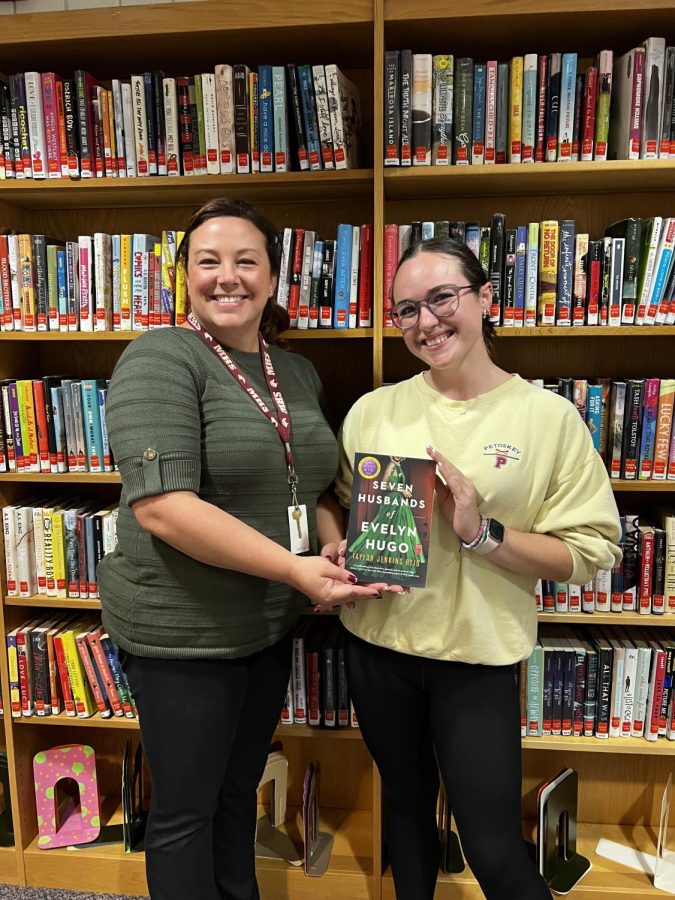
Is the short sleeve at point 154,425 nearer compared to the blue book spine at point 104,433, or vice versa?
the short sleeve at point 154,425

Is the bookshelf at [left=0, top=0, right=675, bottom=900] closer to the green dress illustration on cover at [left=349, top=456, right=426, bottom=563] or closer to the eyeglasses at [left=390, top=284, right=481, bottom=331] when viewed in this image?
the eyeglasses at [left=390, top=284, right=481, bottom=331]

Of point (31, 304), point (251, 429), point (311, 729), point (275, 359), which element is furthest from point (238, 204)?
point (311, 729)

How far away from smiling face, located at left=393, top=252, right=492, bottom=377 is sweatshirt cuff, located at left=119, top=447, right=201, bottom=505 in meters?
0.54

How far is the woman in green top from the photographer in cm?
124

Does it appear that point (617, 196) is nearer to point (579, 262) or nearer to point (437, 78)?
point (579, 262)

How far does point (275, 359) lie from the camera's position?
5.13ft

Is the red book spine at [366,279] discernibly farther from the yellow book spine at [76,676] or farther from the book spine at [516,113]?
the yellow book spine at [76,676]

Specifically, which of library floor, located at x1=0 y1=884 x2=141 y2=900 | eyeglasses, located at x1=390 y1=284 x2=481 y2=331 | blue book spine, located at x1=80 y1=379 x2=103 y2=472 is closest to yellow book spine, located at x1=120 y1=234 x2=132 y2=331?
blue book spine, located at x1=80 y1=379 x2=103 y2=472

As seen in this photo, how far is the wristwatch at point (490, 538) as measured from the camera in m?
1.32

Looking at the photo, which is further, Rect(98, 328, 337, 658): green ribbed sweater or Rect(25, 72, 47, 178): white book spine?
Rect(25, 72, 47, 178): white book spine

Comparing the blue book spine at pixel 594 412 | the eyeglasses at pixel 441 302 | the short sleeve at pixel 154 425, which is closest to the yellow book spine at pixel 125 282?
the short sleeve at pixel 154 425

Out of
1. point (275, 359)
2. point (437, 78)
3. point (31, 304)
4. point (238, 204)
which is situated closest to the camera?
point (238, 204)

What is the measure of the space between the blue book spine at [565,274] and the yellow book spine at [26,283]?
1.45 meters

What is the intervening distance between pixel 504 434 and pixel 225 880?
1232 millimetres
